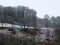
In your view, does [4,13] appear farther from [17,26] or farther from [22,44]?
[22,44]

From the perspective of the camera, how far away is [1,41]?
9.04 metres

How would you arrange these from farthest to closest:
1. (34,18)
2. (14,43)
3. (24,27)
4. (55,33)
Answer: (34,18) → (24,27) → (55,33) → (14,43)

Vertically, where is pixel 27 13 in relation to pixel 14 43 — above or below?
above

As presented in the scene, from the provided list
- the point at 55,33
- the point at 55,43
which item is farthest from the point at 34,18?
the point at 55,43

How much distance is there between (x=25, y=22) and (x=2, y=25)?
1.92 metres

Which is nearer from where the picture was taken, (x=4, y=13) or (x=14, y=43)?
(x=14, y=43)

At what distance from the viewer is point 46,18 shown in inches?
617

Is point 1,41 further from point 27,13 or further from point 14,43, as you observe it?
point 27,13

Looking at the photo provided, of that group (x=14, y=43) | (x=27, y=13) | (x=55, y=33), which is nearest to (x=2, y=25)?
(x=27, y=13)

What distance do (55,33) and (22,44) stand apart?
10.3 feet

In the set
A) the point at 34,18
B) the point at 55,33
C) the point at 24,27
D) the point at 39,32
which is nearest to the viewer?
the point at 55,33

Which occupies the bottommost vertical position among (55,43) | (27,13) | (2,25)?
(55,43)

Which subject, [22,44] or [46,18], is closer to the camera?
[22,44]

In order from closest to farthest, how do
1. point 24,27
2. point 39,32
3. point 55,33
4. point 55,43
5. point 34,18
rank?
point 55,43 → point 55,33 → point 39,32 → point 24,27 → point 34,18
